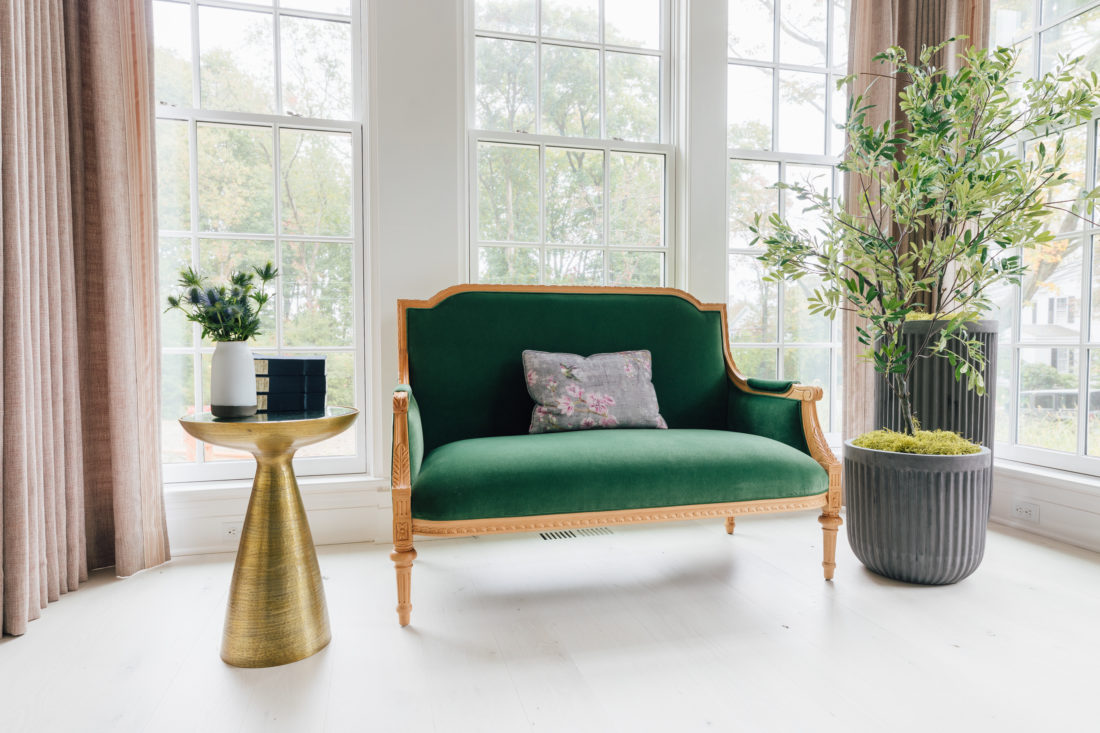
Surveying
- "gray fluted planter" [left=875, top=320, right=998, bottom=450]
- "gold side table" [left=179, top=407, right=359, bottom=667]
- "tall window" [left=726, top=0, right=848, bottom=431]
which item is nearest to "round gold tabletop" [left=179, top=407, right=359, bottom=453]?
"gold side table" [left=179, top=407, right=359, bottom=667]

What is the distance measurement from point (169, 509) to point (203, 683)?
1108 mm

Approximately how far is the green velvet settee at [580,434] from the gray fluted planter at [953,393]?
75 cm

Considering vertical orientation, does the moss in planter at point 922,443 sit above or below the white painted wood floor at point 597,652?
above

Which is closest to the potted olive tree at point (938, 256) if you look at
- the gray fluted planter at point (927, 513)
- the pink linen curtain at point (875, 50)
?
the gray fluted planter at point (927, 513)

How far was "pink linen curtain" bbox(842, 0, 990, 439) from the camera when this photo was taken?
9.65 feet

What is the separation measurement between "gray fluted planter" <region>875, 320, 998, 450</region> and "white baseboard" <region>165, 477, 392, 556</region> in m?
2.26

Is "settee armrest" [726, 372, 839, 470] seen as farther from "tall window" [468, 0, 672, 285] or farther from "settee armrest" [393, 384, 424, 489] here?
"settee armrest" [393, 384, 424, 489]

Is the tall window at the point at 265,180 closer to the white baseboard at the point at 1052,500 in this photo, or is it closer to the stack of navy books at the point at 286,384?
the stack of navy books at the point at 286,384

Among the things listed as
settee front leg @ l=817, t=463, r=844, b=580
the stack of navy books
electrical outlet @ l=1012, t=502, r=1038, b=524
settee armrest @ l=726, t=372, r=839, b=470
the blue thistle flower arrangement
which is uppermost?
the blue thistle flower arrangement

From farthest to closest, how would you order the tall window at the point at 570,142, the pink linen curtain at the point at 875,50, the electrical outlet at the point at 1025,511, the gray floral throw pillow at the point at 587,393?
1. the pink linen curtain at the point at 875,50
2. the tall window at the point at 570,142
3. the electrical outlet at the point at 1025,511
4. the gray floral throw pillow at the point at 587,393

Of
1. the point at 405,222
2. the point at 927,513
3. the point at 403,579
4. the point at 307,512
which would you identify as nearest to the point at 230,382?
the point at 403,579

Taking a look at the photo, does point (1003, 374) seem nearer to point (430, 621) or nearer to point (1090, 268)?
point (1090, 268)

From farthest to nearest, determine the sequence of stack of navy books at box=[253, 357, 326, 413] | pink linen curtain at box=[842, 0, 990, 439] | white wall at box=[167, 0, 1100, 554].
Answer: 1. pink linen curtain at box=[842, 0, 990, 439]
2. white wall at box=[167, 0, 1100, 554]
3. stack of navy books at box=[253, 357, 326, 413]

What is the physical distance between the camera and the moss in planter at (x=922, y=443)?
6.74ft
